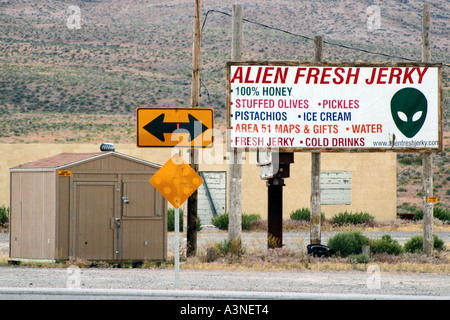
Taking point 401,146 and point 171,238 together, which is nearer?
point 401,146

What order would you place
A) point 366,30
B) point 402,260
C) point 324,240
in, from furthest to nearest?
point 366,30
point 324,240
point 402,260

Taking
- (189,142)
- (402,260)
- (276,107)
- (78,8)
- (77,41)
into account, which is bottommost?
(402,260)

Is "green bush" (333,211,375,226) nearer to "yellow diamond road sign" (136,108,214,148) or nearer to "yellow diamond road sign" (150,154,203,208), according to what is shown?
"yellow diamond road sign" (136,108,214,148)

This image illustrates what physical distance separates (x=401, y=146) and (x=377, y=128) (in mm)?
785

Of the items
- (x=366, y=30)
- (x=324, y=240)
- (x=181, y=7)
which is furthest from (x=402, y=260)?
(x=181, y=7)

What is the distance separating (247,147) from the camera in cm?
2017

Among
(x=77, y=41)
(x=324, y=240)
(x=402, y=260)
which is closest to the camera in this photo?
(x=402, y=260)

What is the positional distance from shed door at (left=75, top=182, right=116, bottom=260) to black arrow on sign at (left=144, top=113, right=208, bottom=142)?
417 centimetres

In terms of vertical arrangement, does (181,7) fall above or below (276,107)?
above

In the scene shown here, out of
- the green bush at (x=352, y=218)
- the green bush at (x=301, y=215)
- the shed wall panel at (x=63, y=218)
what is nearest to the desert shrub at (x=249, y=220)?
the green bush at (x=301, y=215)

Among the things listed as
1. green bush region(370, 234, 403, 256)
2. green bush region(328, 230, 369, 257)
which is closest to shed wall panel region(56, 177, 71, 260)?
green bush region(328, 230, 369, 257)

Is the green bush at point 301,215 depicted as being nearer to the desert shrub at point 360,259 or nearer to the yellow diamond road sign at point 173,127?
the desert shrub at point 360,259

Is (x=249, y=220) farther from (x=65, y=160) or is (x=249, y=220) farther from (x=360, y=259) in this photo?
(x=65, y=160)

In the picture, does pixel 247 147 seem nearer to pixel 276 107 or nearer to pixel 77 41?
pixel 276 107
